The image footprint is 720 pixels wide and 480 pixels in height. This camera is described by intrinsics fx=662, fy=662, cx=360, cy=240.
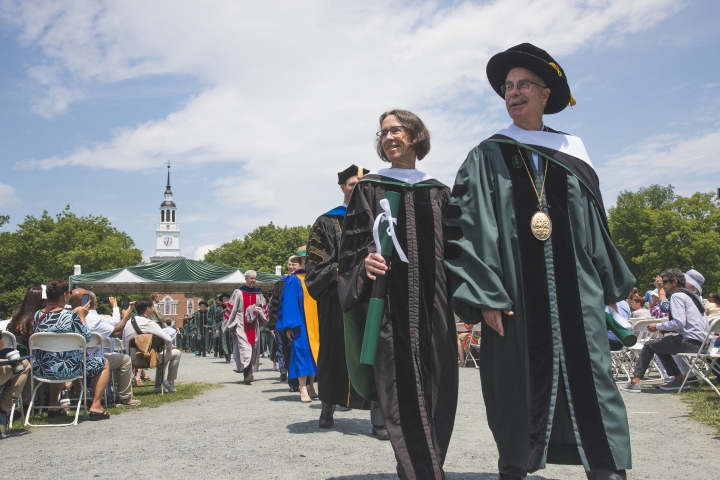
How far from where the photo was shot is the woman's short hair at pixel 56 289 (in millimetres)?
6863

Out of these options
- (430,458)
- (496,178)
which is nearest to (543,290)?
(496,178)

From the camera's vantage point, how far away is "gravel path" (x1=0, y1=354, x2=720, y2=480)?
4160 mm

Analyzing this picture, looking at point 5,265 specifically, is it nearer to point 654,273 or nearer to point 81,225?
point 81,225

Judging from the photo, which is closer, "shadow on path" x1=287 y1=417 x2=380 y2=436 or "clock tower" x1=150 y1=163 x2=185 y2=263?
"shadow on path" x1=287 y1=417 x2=380 y2=436

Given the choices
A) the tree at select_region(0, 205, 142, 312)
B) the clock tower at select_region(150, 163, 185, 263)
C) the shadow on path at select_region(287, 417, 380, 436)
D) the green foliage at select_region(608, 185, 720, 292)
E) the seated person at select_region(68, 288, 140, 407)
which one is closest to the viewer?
the shadow on path at select_region(287, 417, 380, 436)

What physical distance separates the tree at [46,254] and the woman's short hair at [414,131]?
56.0m

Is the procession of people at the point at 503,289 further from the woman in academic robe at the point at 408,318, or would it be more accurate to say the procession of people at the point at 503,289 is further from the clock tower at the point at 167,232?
the clock tower at the point at 167,232

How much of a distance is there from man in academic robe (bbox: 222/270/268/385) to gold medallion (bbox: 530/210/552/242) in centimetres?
887

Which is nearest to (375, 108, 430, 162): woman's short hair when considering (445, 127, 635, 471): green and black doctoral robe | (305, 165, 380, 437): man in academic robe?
(445, 127, 635, 471): green and black doctoral robe

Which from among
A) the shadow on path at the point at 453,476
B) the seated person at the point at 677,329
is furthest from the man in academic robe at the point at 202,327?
the shadow on path at the point at 453,476

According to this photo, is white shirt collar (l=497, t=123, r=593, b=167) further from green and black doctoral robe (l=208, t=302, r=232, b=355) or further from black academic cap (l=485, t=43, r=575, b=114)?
green and black doctoral robe (l=208, t=302, r=232, b=355)

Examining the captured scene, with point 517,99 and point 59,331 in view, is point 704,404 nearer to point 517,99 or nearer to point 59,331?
point 517,99

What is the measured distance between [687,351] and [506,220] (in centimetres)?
628

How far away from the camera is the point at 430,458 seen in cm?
316
